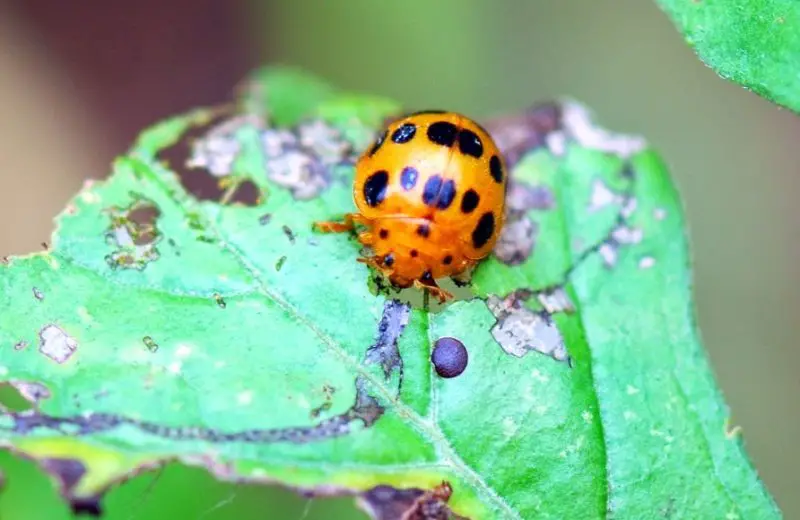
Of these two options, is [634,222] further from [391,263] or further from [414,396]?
[414,396]

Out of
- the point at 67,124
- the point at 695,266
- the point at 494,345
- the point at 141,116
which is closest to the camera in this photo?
the point at 494,345

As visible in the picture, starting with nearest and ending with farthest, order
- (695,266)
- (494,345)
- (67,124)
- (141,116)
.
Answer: (494,345) < (695,266) < (67,124) < (141,116)

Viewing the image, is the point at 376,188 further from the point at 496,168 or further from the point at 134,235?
the point at 134,235

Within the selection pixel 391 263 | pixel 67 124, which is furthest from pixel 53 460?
pixel 67 124

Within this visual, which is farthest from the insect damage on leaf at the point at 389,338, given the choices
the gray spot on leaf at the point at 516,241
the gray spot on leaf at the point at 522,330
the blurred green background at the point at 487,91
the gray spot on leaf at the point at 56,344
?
the blurred green background at the point at 487,91

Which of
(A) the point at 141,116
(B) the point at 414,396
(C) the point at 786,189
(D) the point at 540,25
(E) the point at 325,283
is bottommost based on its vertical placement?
(B) the point at 414,396

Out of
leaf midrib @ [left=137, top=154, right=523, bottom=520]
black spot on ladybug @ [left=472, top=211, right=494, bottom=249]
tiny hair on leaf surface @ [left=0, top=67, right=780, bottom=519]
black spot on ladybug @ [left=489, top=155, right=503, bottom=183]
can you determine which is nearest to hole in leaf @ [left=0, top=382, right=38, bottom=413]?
tiny hair on leaf surface @ [left=0, top=67, right=780, bottom=519]

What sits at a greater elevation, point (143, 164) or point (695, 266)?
point (695, 266)

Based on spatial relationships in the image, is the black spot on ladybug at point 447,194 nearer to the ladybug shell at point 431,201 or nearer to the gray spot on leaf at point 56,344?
the ladybug shell at point 431,201
